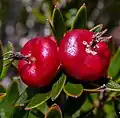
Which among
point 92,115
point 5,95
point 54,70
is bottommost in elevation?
point 92,115

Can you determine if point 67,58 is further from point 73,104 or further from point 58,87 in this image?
point 73,104

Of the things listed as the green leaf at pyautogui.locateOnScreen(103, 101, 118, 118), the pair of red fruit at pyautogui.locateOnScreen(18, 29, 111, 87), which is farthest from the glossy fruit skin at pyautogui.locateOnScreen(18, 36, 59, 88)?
the green leaf at pyautogui.locateOnScreen(103, 101, 118, 118)

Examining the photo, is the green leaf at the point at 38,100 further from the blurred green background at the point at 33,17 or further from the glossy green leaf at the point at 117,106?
the blurred green background at the point at 33,17

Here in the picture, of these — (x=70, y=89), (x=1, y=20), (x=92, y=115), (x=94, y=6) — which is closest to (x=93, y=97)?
(x=92, y=115)

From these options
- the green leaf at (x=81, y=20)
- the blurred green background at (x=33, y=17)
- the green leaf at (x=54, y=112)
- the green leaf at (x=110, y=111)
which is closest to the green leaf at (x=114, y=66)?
the green leaf at (x=110, y=111)

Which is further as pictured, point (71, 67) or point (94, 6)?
point (94, 6)

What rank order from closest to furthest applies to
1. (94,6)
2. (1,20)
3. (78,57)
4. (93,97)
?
(78,57)
(93,97)
(94,6)
(1,20)

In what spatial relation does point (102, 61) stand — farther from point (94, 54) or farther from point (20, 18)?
point (20, 18)
